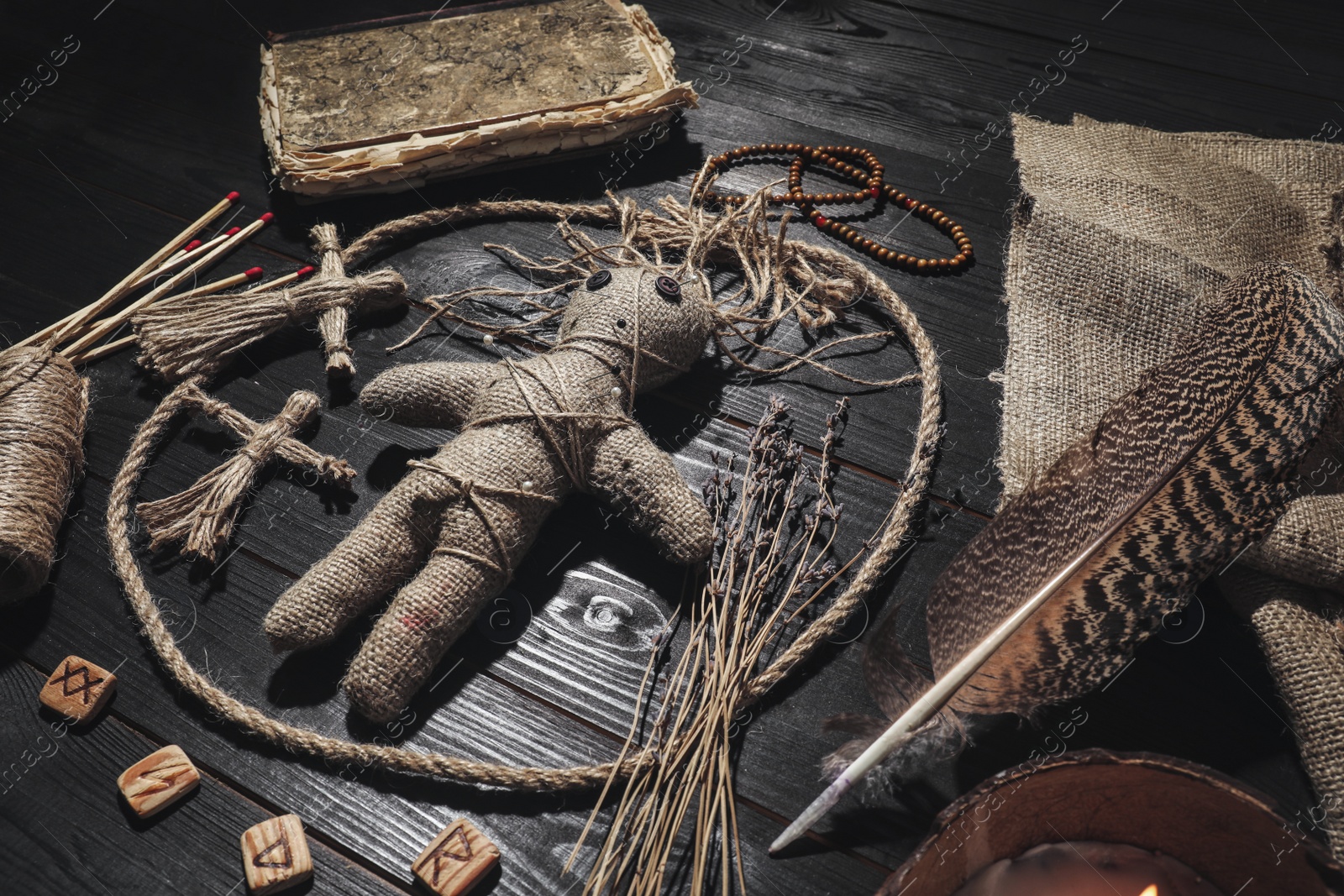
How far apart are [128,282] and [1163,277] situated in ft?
6.46

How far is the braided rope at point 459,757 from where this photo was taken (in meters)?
1.22

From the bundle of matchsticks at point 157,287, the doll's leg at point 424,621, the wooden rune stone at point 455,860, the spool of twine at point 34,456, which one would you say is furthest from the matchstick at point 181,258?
the wooden rune stone at point 455,860

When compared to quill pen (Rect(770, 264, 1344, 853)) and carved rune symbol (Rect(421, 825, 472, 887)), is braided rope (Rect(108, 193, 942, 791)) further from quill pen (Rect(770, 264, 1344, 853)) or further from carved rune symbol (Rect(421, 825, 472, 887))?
quill pen (Rect(770, 264, 1344, 853))

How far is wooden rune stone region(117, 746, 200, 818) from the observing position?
47.3 inches

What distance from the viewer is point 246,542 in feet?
4.79

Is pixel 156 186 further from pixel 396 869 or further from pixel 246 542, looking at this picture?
pixel 396 869

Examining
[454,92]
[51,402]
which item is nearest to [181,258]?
[51,402]

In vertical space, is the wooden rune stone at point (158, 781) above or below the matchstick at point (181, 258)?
below

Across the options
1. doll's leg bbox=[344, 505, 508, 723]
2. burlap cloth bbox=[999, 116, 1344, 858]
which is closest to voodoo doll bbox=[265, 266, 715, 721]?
doll's leg bbox=[344, 505, 508, 723]

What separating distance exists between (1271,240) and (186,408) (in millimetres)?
2060

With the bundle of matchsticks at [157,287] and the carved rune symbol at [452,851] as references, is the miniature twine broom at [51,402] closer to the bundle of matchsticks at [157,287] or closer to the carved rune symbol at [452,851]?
the bundle of matchsticks at [157,287]

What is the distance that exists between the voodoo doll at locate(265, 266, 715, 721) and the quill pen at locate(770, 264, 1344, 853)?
1.42 ft

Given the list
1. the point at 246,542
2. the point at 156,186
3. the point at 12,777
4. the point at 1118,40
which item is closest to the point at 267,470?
the point at 246,542

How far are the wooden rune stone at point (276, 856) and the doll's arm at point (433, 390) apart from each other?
620 mm
